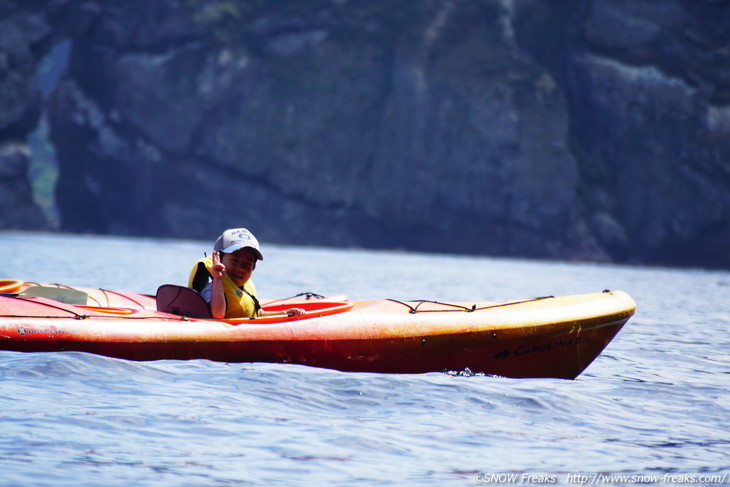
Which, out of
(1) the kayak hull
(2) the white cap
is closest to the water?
(1) the kayak hull

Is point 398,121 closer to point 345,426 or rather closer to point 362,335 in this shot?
point 362,335

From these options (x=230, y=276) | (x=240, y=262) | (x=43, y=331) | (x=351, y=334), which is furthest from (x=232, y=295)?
(x=43, y=331)

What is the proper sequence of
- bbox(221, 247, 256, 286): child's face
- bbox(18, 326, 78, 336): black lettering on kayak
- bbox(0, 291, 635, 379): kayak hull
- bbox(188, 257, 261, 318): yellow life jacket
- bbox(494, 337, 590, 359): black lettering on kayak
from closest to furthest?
bbox(18, 326, 78, 336): black lettering on kayak
bbox(0, 291, 635, 379): kayak hull
bbox(221, 247, 256, 286): child's face
bbox(188, 257, 261, 318): yellow life jacket
bbox(494, 337, 590, 359): black lettering on kayak

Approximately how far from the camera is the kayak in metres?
7.06

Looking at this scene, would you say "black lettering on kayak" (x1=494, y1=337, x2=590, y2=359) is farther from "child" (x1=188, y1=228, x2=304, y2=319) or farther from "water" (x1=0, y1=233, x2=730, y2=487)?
"child" (x1=188, y1=228, x2=304, y2=319)

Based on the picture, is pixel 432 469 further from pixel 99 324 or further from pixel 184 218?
pixel 184 218

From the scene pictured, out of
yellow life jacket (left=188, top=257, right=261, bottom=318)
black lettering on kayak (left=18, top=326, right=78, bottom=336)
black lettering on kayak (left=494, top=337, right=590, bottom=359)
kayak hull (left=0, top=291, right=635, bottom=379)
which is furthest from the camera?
black lettering on kayak (left=494, top=337, right=590, bottom=359)

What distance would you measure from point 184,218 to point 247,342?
4946cm

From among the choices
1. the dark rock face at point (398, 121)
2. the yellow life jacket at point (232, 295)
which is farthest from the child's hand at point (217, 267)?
the dark rock face at point (398, 121)

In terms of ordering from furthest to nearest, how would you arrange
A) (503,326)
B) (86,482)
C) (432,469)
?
(503,326)
(432,469)
(86,482)

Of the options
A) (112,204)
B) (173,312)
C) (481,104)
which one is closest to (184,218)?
(112,204)

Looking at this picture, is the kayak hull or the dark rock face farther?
the dark rock face

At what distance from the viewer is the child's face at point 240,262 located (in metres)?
7.18

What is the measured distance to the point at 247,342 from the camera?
7.18 metres
